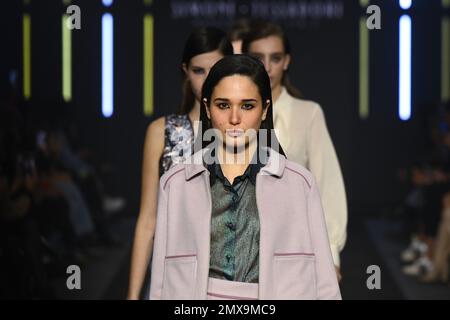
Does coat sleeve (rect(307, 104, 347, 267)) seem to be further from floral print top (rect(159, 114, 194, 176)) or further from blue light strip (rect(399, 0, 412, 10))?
blue light strip (rect(399, 0, 412, 10))

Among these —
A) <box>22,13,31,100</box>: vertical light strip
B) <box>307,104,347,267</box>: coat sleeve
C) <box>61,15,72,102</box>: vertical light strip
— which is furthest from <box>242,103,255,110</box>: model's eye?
<box>61,15,72,102</box>: vertical light strip

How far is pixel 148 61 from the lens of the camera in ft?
26.8

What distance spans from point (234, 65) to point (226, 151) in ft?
0.63

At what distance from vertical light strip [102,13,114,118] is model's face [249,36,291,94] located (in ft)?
9.99

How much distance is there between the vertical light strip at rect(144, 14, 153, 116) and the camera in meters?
7.89

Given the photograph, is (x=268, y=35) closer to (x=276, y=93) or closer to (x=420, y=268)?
(x=276, y=93)

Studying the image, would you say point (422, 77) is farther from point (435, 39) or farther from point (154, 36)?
point (154, 36)

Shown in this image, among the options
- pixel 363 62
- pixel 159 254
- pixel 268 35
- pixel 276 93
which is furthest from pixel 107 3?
pixel 159 254

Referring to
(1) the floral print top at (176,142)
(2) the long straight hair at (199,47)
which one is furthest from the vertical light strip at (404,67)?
(1) the floral print top at (176,142)

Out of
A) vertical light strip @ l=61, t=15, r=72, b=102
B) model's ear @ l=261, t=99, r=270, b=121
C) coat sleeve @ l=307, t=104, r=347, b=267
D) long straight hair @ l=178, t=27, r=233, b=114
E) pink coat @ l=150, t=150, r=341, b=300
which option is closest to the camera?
pink coat @ l=150, t=150, r=341, b=300

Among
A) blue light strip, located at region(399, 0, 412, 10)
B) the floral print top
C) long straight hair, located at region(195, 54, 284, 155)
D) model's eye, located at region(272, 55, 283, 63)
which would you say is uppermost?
blue light strip, located at region(399, 0, 412, 10)

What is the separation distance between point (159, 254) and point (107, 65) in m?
5.25

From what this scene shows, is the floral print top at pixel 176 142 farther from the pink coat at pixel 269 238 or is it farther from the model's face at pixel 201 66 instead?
the pink coat at pixel 269 238
